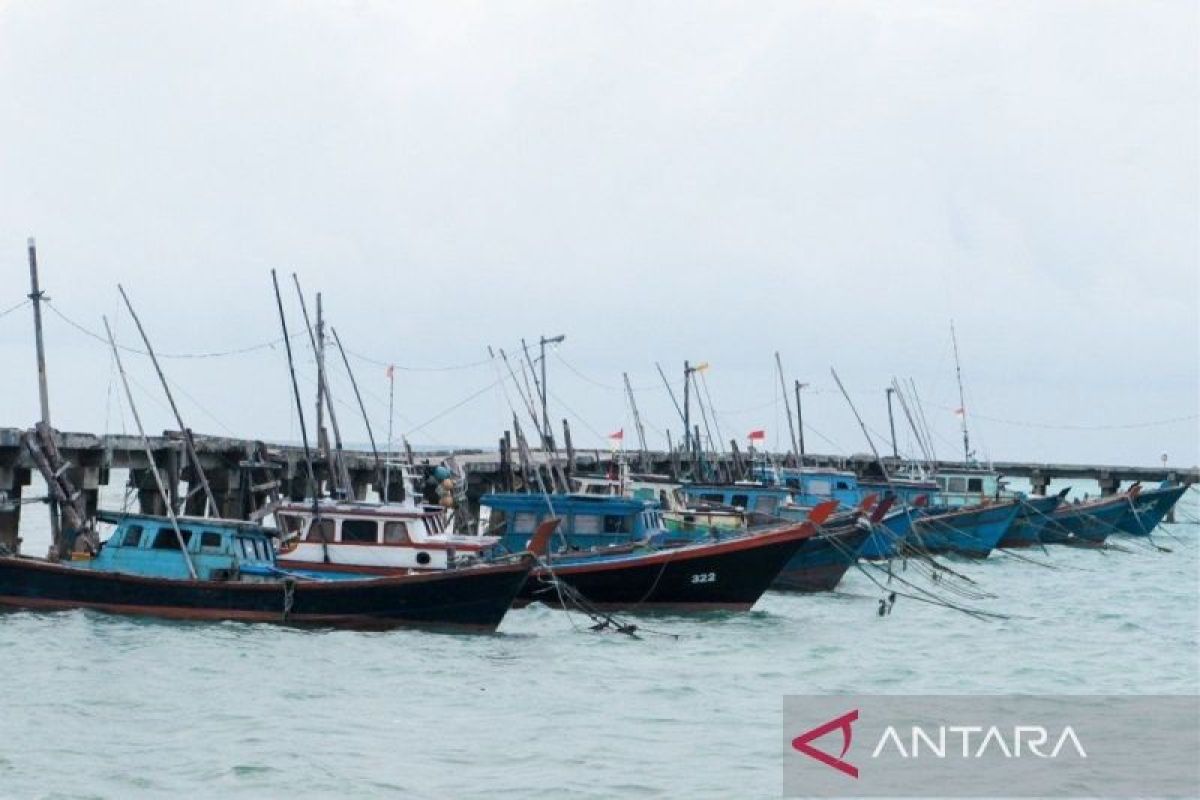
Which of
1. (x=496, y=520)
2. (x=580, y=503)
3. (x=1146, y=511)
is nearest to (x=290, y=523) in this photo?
(x=580, y=503)

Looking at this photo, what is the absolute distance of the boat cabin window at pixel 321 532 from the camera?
34.8m

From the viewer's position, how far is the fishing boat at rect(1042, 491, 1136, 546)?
73.2 meters

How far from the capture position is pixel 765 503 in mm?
51406

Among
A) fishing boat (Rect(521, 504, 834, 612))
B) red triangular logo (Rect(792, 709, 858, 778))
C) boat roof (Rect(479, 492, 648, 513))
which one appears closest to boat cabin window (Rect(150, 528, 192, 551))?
fishing boat (Rect(521, 504, 834, 612))

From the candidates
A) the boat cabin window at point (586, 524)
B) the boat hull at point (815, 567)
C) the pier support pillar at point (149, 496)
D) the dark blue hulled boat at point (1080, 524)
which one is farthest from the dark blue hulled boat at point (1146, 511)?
the pier support pillar at point (149, 496)

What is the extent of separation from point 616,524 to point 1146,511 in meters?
46.7

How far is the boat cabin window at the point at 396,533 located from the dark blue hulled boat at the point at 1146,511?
50.9 m

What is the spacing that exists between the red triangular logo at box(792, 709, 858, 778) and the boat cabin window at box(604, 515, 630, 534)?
14737 millimetres

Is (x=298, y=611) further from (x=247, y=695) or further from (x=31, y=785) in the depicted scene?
(x=31, y=785)

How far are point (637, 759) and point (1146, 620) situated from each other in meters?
23.6

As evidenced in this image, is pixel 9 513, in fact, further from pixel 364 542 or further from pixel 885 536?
pixel 885 536

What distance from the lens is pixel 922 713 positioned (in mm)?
26531

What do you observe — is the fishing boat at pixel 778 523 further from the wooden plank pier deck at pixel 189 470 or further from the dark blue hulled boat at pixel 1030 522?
the dark blue hulled boat at pixel 1030 522

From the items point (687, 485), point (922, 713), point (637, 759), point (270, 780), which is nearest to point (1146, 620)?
point (687, 485)
